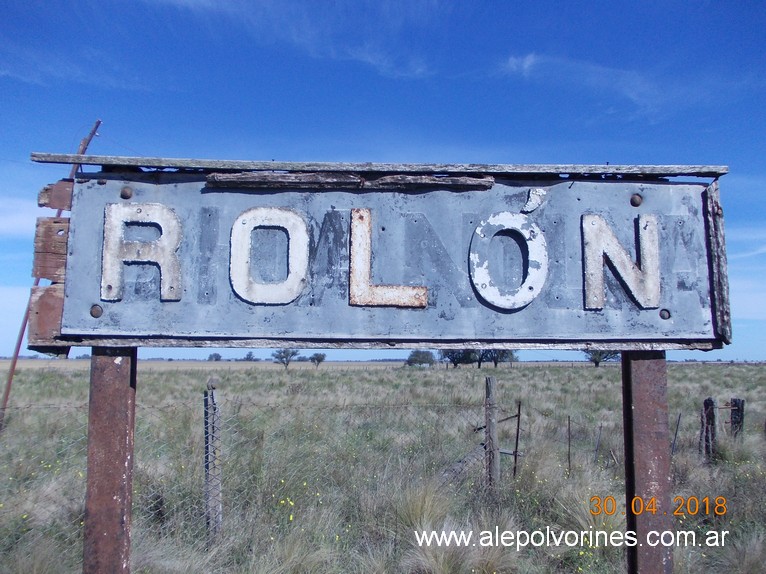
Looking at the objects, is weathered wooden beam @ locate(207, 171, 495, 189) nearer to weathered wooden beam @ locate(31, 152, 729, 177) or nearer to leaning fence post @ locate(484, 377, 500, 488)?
weathered wooden beam @ locate(31, 152, 729, 177)

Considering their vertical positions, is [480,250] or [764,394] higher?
[480,250]

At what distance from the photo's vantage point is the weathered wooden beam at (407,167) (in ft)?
9.38

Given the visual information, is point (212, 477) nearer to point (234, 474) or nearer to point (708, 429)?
point (234, 474)

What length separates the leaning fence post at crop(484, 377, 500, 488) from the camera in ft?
21.5

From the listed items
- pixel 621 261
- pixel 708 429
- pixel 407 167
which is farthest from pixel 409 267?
pixel 708 429

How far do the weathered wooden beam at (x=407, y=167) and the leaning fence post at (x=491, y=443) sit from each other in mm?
4349

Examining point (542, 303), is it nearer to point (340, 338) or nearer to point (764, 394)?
point (340, 338)

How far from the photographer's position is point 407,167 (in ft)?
9.62

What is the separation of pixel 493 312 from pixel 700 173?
1292 mm

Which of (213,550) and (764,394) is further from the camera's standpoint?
(764,394)

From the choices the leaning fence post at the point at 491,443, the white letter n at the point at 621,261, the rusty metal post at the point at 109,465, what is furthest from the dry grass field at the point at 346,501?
the white letter n at the point at 621,261

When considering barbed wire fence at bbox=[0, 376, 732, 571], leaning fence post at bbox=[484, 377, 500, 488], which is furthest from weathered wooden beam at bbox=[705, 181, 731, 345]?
Answer: leaning fence post at bbox=[484, 377, 500, 488]

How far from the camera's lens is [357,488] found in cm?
606

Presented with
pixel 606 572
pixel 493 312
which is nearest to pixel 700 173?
pixel 493 312
